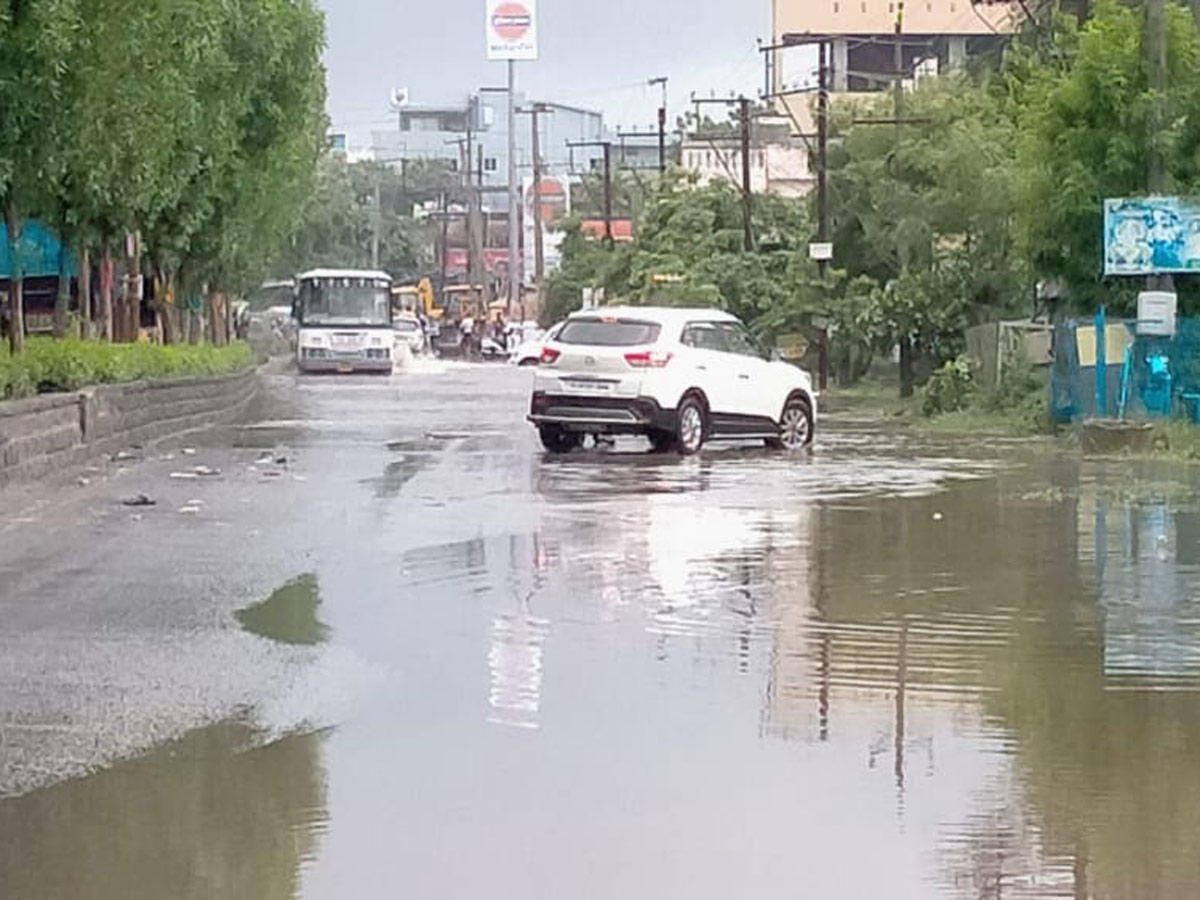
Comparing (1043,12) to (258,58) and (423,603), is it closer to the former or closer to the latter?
(258,58)

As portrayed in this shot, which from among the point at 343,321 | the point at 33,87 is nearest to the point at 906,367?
the point at 343,321

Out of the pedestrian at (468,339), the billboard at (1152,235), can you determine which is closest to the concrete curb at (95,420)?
the billboard at (1152,235)

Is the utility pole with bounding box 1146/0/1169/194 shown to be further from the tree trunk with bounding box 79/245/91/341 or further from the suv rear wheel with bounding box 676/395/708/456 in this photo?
the tree trunk with bounding box 79/245/91/341

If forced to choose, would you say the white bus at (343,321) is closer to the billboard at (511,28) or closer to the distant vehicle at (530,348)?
the distant vehicle at (530,348)

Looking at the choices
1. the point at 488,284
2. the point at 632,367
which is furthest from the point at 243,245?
the point at 488,284

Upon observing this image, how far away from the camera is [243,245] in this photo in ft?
149

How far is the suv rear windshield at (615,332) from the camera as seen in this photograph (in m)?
26.5

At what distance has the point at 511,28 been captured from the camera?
140125 mm

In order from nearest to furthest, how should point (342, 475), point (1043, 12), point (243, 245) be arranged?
point (342, 475) < point (243, 245) < point (1043, 12)

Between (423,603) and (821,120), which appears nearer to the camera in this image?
(423,603)

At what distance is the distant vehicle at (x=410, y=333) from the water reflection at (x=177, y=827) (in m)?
58.8

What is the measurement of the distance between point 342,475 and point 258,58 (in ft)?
47.8

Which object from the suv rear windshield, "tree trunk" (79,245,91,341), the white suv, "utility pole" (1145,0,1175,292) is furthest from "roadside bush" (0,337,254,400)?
"utility pole" (1145,0,1175,292)

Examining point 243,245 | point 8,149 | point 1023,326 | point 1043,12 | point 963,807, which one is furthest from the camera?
point 1043,12
